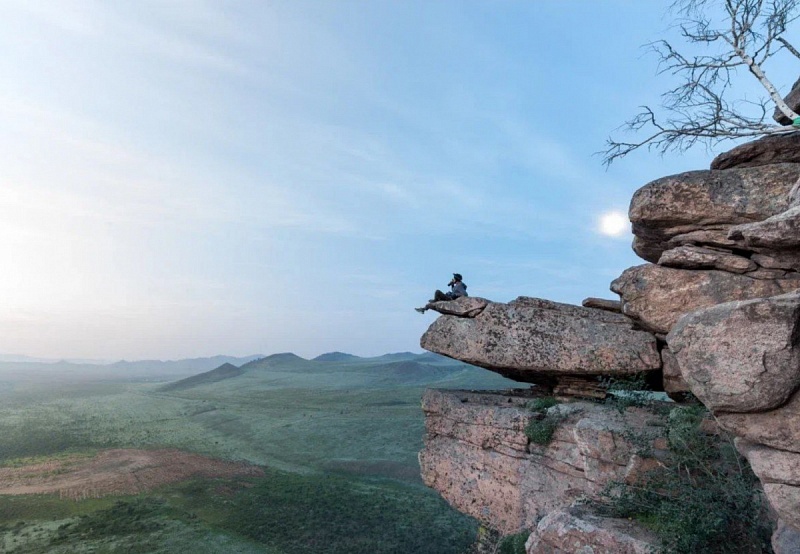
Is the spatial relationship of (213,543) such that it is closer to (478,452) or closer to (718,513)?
(478,452)

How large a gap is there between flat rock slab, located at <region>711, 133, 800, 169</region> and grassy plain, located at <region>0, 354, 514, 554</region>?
24535mm

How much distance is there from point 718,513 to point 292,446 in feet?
Answer: 173

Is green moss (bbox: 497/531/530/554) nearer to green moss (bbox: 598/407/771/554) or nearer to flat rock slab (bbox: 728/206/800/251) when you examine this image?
green moss (bbox: 598/407/771/554)

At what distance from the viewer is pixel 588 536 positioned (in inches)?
351

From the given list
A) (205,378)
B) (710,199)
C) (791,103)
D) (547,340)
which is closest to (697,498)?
(547,340)

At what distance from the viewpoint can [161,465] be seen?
141ft

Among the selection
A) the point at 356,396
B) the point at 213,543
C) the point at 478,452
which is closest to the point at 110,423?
the point at 356,396

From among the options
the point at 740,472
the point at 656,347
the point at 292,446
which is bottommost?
the point at 292,446

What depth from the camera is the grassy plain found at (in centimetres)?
2614

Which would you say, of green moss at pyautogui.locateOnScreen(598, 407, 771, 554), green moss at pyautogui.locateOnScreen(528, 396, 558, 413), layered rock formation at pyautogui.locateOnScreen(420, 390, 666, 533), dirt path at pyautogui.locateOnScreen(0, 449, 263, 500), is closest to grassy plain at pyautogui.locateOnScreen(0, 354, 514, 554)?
dirt path at pyautogui.locateOnScreen(0, 449, 263, 500)

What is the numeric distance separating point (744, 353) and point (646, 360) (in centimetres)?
846

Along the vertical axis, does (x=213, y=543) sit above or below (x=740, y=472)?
below

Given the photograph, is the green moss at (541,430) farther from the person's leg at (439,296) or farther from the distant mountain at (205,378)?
the distant mountain at (205,378)

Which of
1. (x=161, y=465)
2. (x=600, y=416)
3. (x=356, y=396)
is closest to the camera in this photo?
(x=600, y=416)
